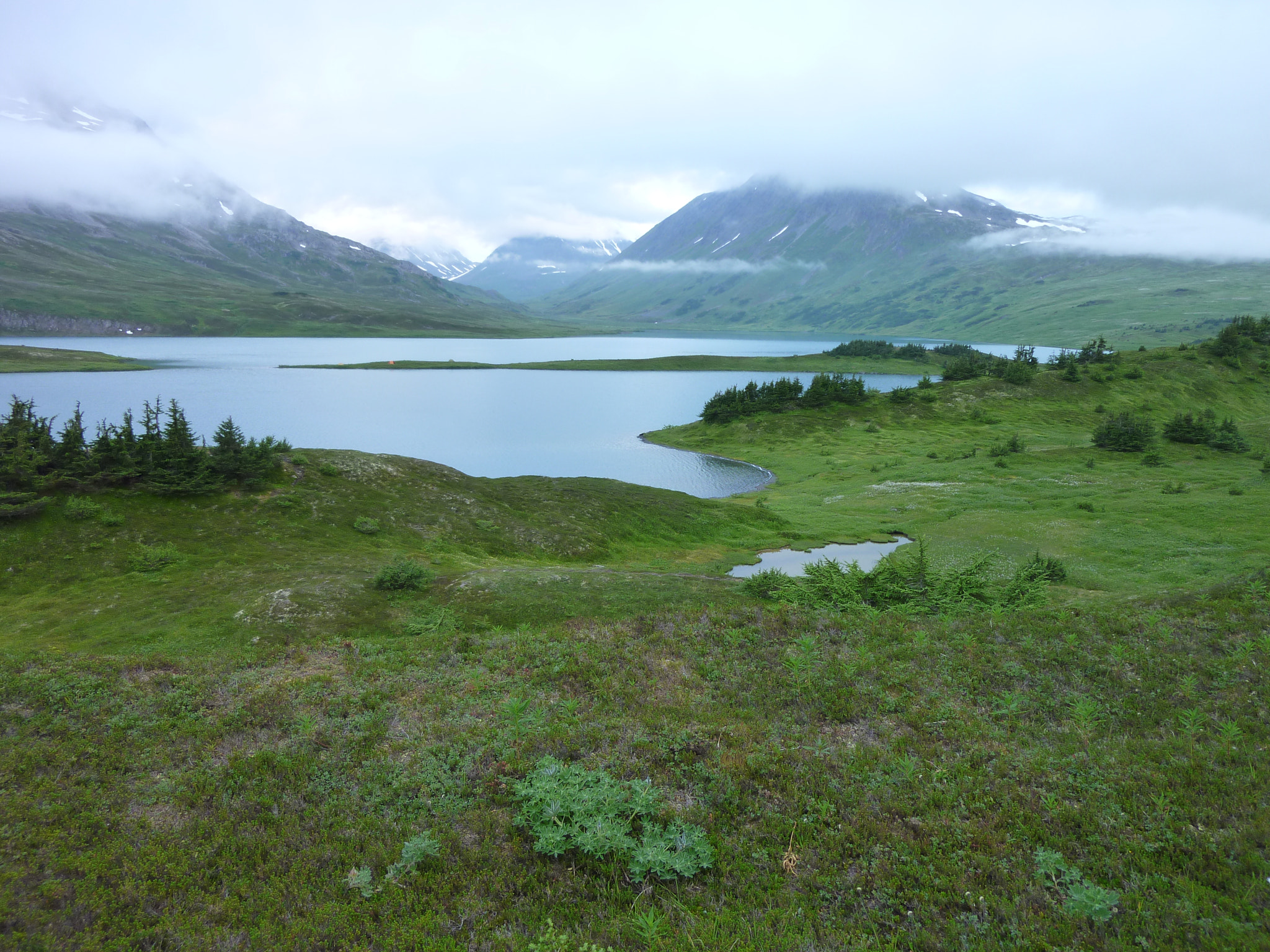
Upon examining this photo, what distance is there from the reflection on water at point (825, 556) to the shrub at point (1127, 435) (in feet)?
189

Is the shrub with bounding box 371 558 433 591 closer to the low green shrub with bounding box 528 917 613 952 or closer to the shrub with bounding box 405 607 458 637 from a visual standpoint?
the shrub with bounding box 405 607 458 637

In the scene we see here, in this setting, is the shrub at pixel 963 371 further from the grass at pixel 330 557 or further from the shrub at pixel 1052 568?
the shrub at pixel 1052 568

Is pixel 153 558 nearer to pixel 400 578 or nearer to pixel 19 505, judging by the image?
pixel 19 505

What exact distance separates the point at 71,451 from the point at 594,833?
139 feet

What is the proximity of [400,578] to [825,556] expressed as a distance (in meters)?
35.9

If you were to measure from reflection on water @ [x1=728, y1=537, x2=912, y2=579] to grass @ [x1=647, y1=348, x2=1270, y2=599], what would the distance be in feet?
6.90

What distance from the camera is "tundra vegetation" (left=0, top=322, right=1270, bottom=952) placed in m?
7.72

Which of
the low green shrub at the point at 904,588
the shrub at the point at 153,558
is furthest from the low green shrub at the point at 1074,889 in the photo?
the shrub at the point at 153,558

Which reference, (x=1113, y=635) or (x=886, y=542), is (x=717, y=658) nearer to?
(x=1113, y=635)

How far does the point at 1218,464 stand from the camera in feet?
265

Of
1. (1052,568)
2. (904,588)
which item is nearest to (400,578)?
(904,588)

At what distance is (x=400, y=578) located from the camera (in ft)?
96.3

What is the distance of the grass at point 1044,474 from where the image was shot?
4606cm

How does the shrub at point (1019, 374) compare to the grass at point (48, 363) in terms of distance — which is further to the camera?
the grass at point (48, 363)
